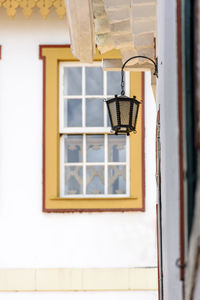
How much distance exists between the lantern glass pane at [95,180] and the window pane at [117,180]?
0.39 ft

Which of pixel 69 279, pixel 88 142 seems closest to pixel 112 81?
pixel 88 142

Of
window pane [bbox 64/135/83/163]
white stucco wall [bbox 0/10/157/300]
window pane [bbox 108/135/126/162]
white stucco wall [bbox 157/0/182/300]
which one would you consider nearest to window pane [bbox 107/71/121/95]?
white stucco wall [bbox 0/10/157/300]

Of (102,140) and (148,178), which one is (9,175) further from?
(148,178)

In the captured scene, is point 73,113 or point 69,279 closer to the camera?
point 69,279

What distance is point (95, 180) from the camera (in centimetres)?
789

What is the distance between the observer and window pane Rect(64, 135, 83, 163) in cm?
784

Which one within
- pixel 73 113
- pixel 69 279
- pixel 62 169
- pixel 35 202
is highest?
pixel 73 113

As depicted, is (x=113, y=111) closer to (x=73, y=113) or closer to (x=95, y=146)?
(x=95, y=146)

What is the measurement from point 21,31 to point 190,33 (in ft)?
20.7

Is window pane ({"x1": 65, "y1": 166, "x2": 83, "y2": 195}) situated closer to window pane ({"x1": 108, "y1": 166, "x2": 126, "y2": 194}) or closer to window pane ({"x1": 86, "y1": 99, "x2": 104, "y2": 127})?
window pane ({"x1": 108, "y1": 166, "x2": 126, "y2": 194})

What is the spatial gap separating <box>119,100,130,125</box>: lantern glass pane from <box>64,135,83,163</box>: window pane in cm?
243

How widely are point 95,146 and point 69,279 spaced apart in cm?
191

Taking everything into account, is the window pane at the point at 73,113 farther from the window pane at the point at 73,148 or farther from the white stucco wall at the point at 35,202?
the white stucco wall at the point at 35,202

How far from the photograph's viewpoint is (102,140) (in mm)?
7848
